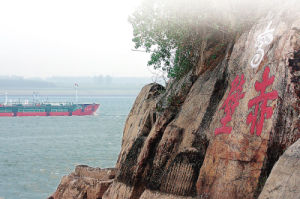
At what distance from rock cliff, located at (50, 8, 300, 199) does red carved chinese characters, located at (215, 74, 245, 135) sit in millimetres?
23

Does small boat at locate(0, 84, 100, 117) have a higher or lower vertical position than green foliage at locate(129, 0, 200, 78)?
lower

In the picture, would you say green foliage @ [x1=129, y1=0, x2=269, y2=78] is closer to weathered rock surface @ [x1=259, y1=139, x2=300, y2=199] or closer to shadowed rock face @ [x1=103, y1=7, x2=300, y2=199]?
shadowed rock face @ [x1=103, y1=7, x2=300, y2=199]

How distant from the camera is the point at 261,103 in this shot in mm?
8594

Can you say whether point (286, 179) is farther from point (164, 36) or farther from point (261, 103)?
point (164, 36)

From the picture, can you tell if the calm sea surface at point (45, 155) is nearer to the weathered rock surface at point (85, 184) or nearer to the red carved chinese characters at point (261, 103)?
the weathered rock surface at point (85, 184)

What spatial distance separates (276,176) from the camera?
616cm

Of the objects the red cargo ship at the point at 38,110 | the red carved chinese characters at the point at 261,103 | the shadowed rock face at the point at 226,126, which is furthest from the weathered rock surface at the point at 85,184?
the red cargo ship at the point at 38,110

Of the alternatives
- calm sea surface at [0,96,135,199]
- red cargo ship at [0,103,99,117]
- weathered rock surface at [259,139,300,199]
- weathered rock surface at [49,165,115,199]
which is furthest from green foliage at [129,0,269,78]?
red cargo ship at [0,103,99,117]

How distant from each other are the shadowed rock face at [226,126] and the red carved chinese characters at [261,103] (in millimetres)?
18

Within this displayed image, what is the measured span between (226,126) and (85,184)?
5.26 metres

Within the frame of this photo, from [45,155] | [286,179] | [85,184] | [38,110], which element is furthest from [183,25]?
[38,110]

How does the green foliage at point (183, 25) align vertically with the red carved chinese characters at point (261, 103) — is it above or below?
above

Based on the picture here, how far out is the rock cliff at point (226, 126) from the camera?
8.26m

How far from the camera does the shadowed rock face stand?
27.1ft
